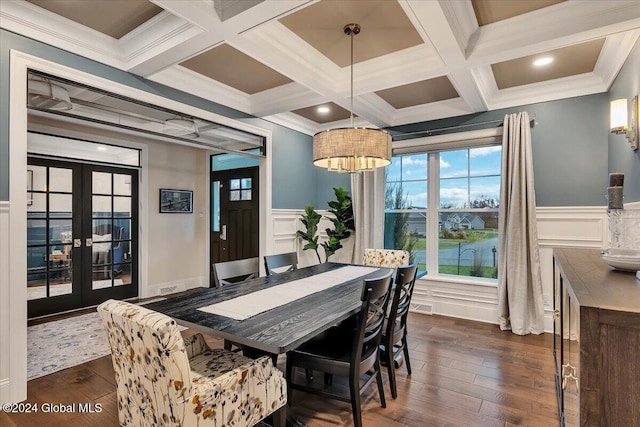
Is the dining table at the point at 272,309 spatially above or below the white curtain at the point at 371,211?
below

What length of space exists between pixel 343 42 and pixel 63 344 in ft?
12.9

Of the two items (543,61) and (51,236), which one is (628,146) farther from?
(51,236)

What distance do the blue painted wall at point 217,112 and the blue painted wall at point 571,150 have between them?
2.82 metres

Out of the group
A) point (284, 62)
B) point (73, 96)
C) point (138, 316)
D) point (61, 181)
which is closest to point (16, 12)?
point (73, 96)

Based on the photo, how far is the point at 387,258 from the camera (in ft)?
12.3

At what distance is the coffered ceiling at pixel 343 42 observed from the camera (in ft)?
7.16

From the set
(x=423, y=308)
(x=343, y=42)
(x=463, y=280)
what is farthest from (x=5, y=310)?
(x=463, y=280)

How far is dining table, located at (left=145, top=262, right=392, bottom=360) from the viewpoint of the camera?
1.53 m

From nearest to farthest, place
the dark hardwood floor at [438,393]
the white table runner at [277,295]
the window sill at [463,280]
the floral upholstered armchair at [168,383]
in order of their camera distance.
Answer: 1. the floral upholstered armchair at [168,383]
2. the white table runner at [277,295]
3. the dark hardwood floor at [438,393]
4. the window sill at [463,280]

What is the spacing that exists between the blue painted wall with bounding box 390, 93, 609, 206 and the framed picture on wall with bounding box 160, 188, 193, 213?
5031 millimetres

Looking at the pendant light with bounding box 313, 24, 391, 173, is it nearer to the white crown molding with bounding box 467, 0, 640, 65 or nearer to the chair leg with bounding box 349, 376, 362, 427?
the white crown molding with bounding box 467, 0, 640, 65

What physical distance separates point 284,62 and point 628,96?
2820 millimetres

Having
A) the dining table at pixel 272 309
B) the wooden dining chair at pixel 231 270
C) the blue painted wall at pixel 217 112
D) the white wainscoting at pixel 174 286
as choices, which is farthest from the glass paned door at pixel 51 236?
the dining table at pixel 272 309

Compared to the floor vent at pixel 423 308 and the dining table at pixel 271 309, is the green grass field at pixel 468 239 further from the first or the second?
the dining table at pixel 271 309
